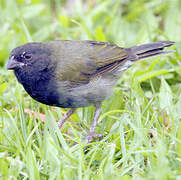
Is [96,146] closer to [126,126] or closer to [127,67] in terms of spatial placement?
[126,126]

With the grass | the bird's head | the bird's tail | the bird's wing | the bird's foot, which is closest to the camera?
the grass

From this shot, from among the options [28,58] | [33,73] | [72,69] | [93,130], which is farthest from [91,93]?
[28,58]

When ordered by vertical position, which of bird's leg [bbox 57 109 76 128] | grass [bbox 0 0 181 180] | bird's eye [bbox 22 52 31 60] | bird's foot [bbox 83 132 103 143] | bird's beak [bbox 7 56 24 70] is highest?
bird's eye [bbox 22 52 31 60]

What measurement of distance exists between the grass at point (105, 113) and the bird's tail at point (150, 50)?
228 mm

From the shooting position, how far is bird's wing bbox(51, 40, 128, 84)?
5.06 metres

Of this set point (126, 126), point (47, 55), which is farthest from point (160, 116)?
point (47, 55)

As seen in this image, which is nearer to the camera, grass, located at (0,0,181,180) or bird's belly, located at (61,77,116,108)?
grass, located at (0,0,181,180)

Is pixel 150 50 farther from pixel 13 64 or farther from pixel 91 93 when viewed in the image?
pixel 13 64

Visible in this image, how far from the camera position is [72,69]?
5086 mm

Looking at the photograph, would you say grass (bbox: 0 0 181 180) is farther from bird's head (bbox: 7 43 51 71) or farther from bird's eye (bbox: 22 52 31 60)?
bird's eye (bbox: 22 52 31 60)

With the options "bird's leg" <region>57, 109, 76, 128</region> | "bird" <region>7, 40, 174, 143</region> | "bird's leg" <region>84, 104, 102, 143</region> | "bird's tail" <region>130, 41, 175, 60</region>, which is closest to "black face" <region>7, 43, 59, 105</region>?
"bird" <region>7, 40, 174, 143</region>

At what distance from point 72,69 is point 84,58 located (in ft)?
0.83

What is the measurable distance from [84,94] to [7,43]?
2257mm

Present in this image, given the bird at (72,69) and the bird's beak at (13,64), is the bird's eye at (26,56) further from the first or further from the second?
the bird's beak at (13,64)
